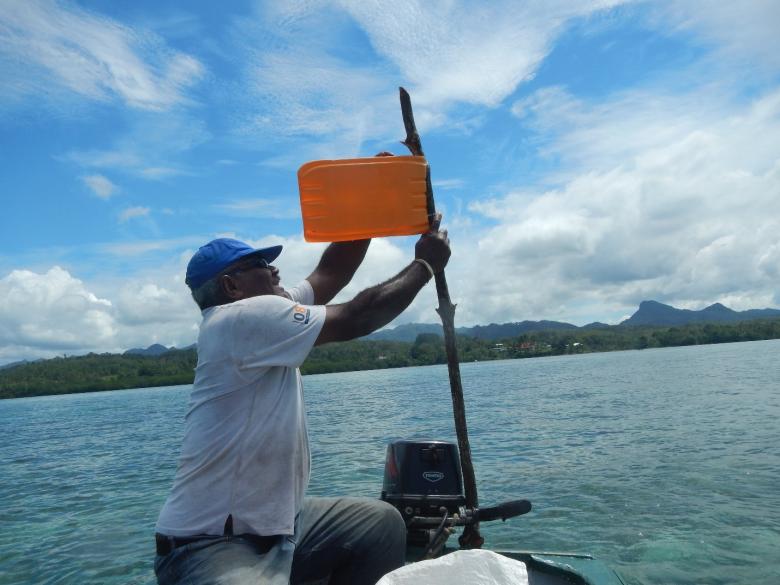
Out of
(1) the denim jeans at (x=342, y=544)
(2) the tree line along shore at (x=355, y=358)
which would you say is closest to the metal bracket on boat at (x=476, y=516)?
(1) the denim jeans at (x=342, y=544)

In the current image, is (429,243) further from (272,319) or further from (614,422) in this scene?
(614,422)

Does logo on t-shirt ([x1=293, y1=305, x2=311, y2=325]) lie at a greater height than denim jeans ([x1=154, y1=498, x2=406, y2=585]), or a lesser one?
greater

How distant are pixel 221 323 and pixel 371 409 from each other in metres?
33.0

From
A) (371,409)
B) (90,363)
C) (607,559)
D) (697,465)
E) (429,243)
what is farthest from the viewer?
(90,363)

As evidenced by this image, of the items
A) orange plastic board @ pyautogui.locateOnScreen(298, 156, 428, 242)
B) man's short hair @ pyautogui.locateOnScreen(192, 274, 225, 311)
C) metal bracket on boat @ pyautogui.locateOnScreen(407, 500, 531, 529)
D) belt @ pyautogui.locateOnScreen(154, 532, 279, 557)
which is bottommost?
metal bracket on boat @ pyautogui.locateOnScreen(407, 500, 531, 529)

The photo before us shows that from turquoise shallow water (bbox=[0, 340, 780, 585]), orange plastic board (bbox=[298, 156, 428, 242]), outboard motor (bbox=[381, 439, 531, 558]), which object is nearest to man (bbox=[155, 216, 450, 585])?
orange plastic board (bbox=[298, 156, 428, 242])

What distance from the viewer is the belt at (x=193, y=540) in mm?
3047

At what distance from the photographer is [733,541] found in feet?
29.2

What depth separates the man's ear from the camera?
3467 millimetres

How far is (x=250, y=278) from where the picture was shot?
352cm

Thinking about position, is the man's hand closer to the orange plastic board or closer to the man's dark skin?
the man's dark skin

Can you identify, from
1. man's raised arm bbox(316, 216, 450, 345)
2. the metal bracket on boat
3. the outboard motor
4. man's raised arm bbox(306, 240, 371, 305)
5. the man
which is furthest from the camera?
the outboard motor

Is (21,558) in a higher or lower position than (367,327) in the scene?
lower

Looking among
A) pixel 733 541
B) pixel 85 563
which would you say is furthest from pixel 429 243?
pixel 85 563
